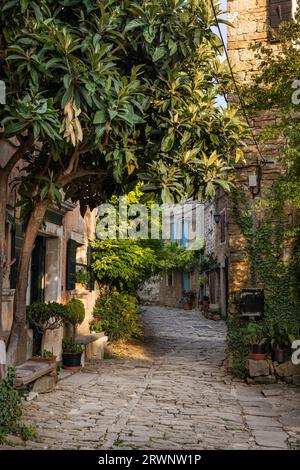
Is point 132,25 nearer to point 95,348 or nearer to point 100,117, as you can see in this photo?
point 100,117

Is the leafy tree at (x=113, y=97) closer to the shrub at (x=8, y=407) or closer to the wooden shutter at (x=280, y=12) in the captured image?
the shrub at (x=8, y=407)

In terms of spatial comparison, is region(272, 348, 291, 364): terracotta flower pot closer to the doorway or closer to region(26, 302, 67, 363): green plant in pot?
region(26, 302, 67, 363): green plant in pot

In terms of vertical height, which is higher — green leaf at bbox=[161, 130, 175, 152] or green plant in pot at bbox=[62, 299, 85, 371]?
green leaf at bbox=[161, 130, 175, 152]

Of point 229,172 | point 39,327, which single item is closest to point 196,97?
point 229,172

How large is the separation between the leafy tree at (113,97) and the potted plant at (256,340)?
360cm

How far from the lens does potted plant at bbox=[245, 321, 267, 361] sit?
7.80m

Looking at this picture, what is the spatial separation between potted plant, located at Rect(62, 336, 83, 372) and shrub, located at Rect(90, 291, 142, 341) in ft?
7.74

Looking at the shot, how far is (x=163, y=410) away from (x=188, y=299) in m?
19.1

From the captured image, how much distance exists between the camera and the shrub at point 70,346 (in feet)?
26.8

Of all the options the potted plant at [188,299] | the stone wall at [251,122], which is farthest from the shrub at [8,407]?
the potted plant at [188,299]

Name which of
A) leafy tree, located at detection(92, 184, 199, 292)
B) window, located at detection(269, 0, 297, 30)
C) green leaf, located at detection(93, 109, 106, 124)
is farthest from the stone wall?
green leaf, located at detection(93, 109, 106, 124)

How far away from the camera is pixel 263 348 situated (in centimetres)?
783

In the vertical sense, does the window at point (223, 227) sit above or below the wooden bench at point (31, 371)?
above

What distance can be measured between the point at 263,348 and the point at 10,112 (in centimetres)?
567
